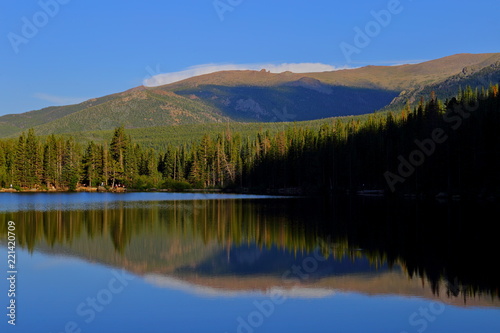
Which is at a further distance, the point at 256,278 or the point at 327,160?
the point at 327,160

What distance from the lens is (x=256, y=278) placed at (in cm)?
2209

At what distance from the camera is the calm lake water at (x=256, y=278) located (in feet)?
53.3

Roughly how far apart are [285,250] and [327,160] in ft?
282

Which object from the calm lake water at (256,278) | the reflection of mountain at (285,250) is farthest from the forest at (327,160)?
the calm lake water at (256,278)

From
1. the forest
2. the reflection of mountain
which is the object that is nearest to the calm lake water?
the reflection of mountain

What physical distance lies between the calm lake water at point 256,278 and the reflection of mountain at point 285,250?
69 mm

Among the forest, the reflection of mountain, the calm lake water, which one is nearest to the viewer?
the calm lake water

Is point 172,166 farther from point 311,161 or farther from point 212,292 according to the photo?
point 212,292

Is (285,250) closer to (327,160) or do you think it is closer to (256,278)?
(256,278)

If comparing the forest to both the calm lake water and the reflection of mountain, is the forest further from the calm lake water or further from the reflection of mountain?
the calm lake water

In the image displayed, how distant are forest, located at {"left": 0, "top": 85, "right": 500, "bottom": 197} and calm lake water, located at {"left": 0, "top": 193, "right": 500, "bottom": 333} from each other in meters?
37.9

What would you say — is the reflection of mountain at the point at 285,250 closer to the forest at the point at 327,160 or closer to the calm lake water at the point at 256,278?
the calm lake water at the point at 256,278

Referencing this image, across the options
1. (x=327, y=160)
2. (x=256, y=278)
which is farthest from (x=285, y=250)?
(x=327, y=160)

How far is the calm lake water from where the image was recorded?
1625cm
